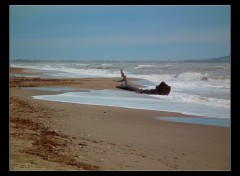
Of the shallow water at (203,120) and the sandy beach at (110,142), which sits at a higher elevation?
the shallow water at (203,120)

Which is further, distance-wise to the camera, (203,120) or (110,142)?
(203,120)

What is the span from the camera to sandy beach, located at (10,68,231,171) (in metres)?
5.24

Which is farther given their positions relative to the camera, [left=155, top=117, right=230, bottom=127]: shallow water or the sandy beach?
[left=155, top=117, right=230, bottom=127]: shallow water

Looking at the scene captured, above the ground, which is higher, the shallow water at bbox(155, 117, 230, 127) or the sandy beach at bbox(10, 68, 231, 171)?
the shallow water at bbox(155, 117, 230, 127)

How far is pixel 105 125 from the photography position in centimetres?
834

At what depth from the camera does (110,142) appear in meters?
6.62

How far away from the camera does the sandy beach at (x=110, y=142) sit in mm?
5238

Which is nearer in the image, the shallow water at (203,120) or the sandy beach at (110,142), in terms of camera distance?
→ the sandy beach at (110,142)

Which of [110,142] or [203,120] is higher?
[203,120]
